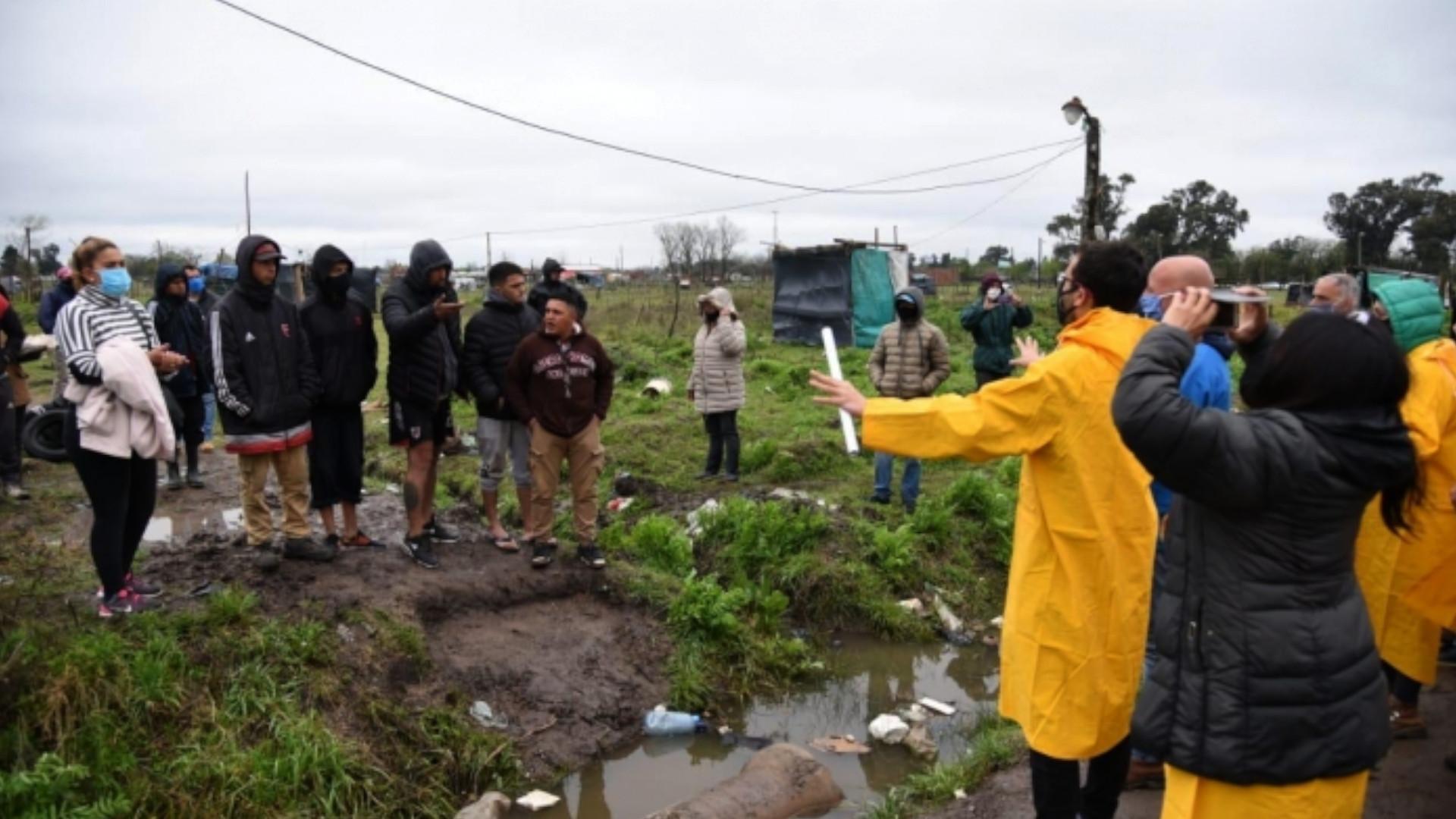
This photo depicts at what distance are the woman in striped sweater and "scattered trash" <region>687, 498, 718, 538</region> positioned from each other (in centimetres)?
362

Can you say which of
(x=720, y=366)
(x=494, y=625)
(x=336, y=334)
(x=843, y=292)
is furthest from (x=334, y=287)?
(x=843, y=292)

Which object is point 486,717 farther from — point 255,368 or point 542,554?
point 255,368

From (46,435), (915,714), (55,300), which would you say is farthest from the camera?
(55,300)

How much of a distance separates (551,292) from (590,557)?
69.6 inches

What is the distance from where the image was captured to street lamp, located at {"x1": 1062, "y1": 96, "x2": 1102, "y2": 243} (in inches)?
520

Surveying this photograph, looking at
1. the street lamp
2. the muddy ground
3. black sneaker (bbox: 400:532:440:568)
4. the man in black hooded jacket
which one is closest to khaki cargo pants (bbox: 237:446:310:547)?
the man in black hooded jacket

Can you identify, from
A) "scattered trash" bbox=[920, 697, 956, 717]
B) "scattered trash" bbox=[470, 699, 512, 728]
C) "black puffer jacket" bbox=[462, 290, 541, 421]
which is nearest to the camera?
"scattered trash" bbox=[470, 699, 512, 728]

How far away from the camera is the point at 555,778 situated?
4.79 metres

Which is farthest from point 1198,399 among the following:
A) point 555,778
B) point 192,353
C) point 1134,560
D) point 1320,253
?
point 1320,253

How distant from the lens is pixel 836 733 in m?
5.41

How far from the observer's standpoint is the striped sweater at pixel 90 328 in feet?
14.9

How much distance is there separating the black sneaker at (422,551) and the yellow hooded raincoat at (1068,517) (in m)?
3.93

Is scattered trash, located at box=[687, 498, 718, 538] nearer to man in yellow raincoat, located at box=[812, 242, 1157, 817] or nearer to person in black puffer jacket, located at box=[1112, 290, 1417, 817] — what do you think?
man in yellow raincoat, located at box=[812, 242, 1157, 817]

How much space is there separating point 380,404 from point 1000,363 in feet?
28.1
